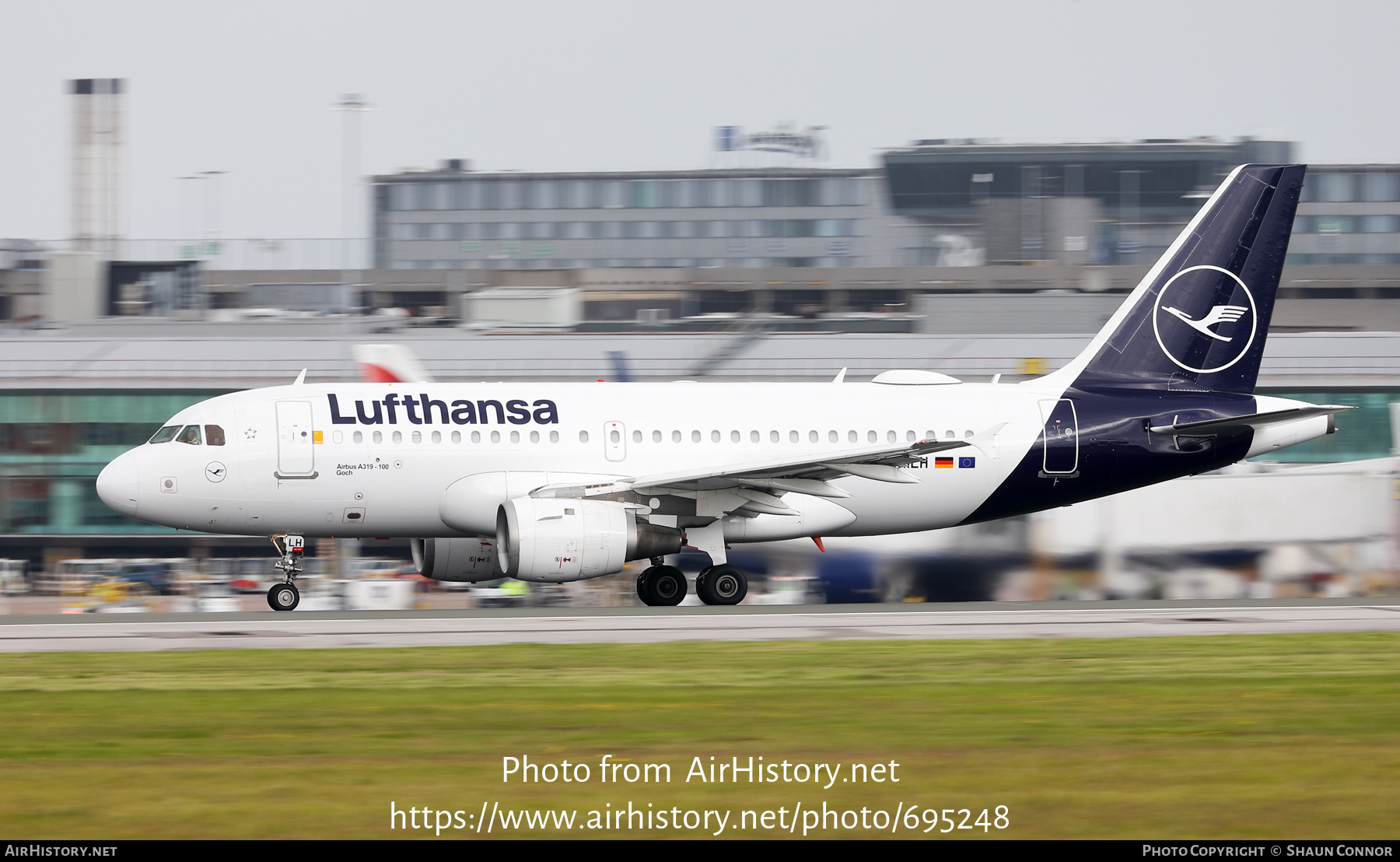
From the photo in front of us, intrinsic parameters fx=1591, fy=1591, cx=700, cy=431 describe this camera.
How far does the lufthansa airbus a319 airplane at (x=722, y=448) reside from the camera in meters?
25.0

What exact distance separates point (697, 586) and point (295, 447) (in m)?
6.83

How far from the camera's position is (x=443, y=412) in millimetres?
25719

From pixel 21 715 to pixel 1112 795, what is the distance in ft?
30.4

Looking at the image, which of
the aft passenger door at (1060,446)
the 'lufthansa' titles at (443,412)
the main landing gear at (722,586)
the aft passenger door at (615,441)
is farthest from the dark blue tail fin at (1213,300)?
the 'lufthansa' titles at (443,412)

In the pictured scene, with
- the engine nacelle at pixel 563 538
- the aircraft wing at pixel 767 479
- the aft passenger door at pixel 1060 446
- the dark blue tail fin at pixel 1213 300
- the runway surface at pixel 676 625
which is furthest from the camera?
the dark blue tail fin at pixel 1213 300

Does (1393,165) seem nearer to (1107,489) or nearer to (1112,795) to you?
(1107,489)

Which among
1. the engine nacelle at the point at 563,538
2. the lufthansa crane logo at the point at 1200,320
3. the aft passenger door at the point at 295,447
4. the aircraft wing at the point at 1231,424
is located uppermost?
the lufthansa crane logo at the point at 1200,320

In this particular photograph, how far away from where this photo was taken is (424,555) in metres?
27.0

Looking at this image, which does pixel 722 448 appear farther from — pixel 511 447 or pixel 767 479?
pixel 511 447

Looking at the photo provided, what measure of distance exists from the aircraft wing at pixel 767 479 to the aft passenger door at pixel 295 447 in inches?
142

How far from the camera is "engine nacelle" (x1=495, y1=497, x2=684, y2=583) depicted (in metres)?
23.8

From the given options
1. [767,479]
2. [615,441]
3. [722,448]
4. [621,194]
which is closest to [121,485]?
[615,441]

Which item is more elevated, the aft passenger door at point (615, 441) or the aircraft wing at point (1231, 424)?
the aircraft wing at point (1231, 424)

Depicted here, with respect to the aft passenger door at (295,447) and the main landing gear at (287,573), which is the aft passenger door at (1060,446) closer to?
the aft passenger door at (295,447)
